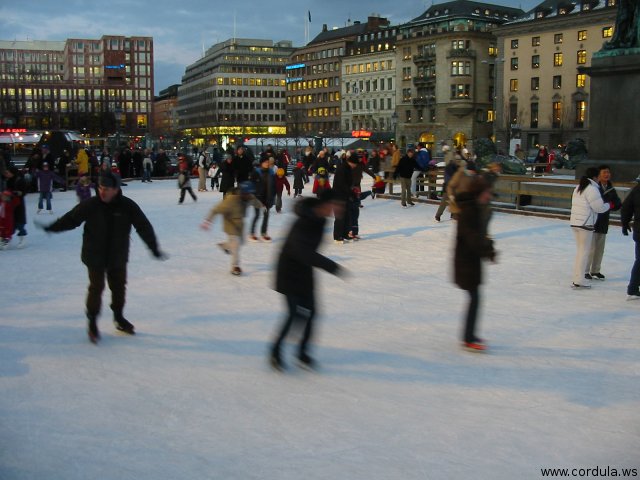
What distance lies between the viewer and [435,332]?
691 cm

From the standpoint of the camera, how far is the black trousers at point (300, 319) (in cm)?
547

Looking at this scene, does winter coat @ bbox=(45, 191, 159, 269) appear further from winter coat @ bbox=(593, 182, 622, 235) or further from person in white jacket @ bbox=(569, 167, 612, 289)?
winter coat @ bbox=(593, 182, 622, 235)

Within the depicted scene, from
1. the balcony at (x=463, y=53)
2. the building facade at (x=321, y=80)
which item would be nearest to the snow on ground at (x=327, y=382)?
the balcony at (x=463, y=53)

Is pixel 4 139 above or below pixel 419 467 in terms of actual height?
above

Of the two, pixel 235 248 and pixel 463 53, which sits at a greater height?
pixel 463 53

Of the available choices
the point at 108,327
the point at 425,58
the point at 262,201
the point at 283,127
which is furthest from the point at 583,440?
the point at 283,127

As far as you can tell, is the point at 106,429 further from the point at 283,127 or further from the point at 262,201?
the point at 283,127

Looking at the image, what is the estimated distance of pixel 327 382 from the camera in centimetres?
541

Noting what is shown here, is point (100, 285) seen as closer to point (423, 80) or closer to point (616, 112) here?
point (616, 112)

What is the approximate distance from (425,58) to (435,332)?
81056mm

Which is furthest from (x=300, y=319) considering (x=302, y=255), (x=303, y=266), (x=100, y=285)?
(x=100, y=285)

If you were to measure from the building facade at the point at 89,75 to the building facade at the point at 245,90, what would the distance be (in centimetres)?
1378

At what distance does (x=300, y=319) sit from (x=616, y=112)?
44.4 feet

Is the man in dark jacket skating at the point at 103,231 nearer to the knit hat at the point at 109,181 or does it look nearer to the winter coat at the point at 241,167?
the knit hat at the point at 109,181
